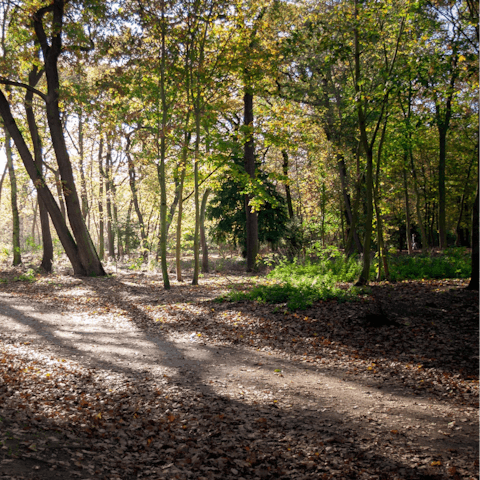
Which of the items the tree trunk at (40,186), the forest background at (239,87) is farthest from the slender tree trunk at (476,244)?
the tree trunk at (40,186)

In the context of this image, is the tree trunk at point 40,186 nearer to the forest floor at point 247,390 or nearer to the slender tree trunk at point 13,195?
the slender tree trunk at point 13,195

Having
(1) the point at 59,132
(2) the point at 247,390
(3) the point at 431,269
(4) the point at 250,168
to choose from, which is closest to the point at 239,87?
(4) the point at 250,168

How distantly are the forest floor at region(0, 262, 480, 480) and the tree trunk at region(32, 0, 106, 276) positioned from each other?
619cm

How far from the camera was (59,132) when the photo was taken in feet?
50.9

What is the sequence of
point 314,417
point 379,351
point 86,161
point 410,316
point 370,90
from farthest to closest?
point 86,161, point 370,90, point 410,316, point 379,351, point 314,417

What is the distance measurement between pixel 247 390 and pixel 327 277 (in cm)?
572

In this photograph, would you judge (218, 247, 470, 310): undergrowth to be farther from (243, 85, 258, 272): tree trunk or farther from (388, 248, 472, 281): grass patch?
(243, 85, 258, 272): tree trunk

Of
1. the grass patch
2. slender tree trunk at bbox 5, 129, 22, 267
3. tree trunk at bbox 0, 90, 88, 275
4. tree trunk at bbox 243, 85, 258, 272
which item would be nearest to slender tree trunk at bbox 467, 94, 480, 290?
the grass patch

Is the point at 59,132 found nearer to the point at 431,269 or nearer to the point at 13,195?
the point at 13,195

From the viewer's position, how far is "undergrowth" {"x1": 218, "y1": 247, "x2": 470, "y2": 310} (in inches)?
374

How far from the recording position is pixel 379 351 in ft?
22.8

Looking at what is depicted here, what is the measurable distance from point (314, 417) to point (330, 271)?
7659mm

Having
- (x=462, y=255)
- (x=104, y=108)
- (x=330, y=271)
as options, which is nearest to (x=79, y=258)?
(x=104, y=108)

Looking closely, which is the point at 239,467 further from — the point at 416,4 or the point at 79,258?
the point at 79,258
